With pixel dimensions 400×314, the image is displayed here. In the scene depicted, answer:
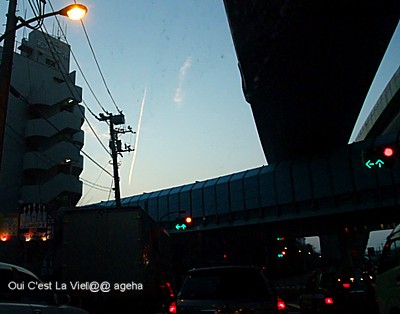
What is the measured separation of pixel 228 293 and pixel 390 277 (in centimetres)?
248

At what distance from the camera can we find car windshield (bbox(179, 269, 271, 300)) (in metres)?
7.10

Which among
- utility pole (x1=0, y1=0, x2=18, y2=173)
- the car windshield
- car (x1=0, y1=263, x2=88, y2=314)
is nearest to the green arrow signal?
the car windshield

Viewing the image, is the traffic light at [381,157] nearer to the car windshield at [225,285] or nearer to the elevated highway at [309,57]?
the elevated highway at [309,57]

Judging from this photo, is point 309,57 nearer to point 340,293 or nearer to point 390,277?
point 340,293

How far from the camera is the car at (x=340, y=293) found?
12.8 m

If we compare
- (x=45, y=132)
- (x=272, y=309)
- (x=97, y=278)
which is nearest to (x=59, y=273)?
(x=97, y=278)

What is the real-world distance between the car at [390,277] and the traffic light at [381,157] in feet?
17.9

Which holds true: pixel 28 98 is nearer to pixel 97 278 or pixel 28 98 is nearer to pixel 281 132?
pixel 281 132

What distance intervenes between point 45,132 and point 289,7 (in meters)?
34.9

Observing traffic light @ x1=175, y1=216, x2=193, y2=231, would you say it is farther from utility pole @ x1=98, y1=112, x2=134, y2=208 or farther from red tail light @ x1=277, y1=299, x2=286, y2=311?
red tail light @ x1=277, y1=299, x2=286, y2=311

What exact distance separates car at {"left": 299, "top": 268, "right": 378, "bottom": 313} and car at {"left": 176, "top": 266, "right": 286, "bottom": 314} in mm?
6070

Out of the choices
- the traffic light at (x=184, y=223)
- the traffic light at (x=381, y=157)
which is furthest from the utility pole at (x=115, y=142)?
the traffic light at (x=381, y=157)

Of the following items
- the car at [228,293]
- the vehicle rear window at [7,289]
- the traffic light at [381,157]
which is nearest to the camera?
the vehicle rear window at [7,289]


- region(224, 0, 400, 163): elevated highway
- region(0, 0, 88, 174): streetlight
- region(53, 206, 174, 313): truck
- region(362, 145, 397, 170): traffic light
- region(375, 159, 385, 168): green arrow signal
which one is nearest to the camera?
region(0, 0, 88, 174): streetlight
